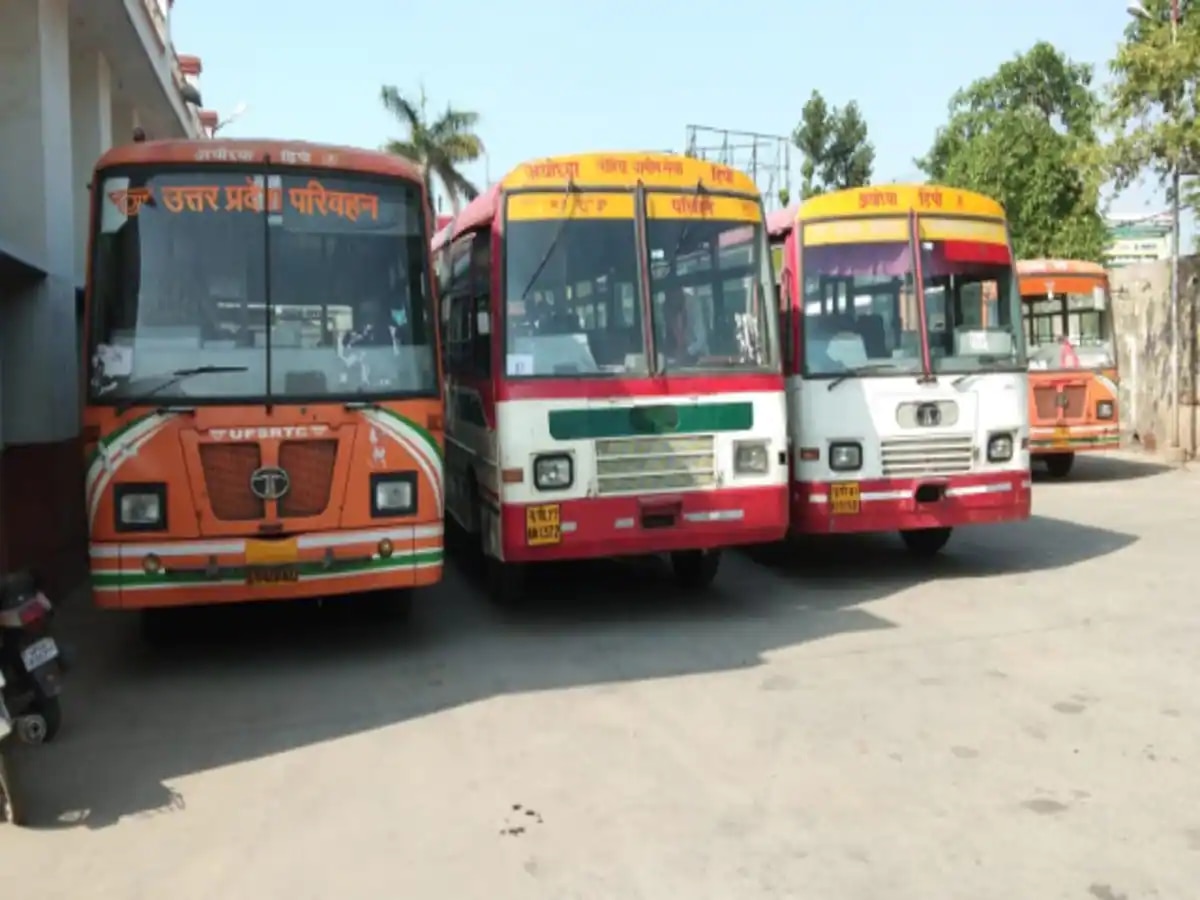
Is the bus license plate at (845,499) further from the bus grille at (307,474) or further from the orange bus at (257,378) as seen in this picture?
the bus grille at (307,474)

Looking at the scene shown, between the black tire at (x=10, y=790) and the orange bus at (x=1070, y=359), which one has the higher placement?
the orange bus at (x=1070, y=359)

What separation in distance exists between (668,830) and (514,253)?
14.2 feet

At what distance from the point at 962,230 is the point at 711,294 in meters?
2.53

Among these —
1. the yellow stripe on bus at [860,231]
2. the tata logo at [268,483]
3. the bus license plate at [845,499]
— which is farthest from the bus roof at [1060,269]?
the tata logo at [268,483]

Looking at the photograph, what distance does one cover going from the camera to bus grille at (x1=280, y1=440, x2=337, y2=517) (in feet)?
21.5

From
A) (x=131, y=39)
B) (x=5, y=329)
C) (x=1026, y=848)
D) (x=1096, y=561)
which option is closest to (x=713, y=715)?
(x=1026, y=848)

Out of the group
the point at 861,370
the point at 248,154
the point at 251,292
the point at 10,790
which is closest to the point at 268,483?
the point at 251,292

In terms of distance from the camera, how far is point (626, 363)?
763cm

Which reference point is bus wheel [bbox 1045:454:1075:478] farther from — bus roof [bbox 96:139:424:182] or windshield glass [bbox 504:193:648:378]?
bus roof [bbox 96:139:424:182]

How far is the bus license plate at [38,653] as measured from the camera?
4992mm

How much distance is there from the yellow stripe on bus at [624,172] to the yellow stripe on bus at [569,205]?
3.1 inches

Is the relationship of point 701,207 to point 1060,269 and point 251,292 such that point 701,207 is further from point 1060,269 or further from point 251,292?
point 1060,269

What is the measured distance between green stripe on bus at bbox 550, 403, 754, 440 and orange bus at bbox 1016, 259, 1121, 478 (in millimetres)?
8296

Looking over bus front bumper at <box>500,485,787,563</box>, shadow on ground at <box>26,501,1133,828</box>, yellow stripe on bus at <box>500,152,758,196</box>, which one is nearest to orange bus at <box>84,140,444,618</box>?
shadow on ground at <box>26,501,1133,828</box>
